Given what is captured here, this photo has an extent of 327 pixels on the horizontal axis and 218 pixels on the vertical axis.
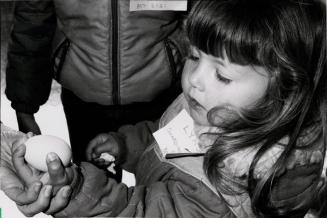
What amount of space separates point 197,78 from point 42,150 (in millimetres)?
302

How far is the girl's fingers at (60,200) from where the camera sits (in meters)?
0.73

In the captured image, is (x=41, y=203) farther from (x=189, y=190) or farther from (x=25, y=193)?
(x=189, y=190)

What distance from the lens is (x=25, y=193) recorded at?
2.43ft

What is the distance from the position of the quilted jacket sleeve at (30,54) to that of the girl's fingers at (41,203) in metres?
0.39

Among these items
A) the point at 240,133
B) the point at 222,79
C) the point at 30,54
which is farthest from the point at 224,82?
the point at 30,54

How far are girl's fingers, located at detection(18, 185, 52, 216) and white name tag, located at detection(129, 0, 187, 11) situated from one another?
41 cm

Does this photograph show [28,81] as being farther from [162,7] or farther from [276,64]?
[276,64]

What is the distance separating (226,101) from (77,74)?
38 centimetres

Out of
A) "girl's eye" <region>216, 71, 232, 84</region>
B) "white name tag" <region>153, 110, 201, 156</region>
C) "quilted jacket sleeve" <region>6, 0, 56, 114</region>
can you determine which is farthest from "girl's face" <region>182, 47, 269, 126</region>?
"quilted jacket sleeve" <region>6, 0, 56, 114</region>

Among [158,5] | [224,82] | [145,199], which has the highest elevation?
[158,5]

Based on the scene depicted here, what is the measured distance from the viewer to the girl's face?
77cm

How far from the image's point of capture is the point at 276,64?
0.78m

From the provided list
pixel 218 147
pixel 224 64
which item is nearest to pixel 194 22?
pixel 224 64

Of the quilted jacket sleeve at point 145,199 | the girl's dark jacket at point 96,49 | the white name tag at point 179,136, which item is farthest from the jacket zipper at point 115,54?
the quilted jacket sleeve at point 145,199
